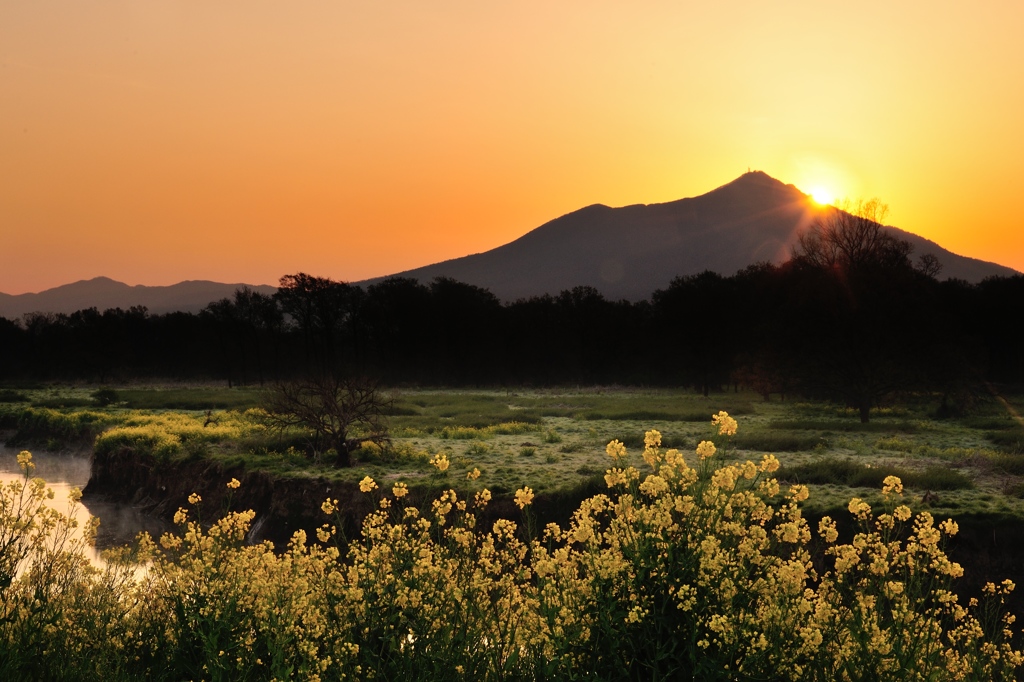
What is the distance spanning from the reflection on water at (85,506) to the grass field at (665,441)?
3.05m

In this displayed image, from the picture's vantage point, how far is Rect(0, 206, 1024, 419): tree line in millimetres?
44750

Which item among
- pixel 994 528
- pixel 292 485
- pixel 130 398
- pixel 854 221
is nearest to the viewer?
pixel 994 528

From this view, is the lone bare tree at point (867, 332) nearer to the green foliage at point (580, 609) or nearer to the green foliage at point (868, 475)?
the green foliage at point (868, 475)

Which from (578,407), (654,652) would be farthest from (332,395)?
(578,407)

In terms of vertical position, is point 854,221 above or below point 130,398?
above

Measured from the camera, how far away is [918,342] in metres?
43.4

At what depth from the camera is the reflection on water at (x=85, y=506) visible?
83.5 feet

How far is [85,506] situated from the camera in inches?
1168

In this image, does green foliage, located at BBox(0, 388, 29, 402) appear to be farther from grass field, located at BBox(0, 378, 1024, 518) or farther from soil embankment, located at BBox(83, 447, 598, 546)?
soil embankment, located at BBox(83, 447, 598, 546)

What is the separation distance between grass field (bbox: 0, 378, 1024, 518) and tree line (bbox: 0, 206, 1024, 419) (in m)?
3.85

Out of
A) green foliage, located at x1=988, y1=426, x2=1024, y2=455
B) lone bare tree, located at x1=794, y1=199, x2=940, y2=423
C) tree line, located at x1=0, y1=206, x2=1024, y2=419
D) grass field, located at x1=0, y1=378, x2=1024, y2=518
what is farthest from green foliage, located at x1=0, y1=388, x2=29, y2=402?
green foliage, located at x1=988, y1=426, x2=1024, y2=455

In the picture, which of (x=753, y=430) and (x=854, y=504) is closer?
(x=854, y=504)

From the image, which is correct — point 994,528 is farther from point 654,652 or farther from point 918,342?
point 918,342

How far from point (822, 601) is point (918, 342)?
41.4 m
